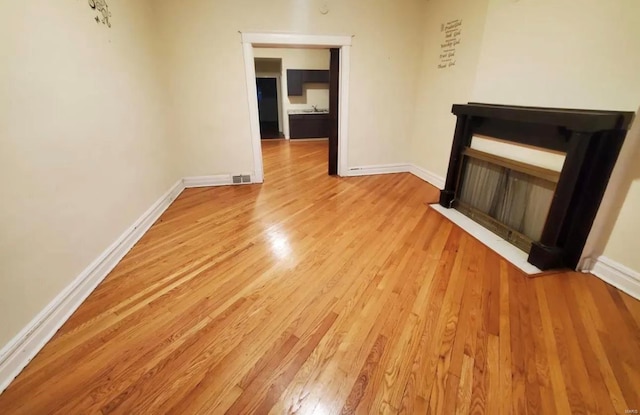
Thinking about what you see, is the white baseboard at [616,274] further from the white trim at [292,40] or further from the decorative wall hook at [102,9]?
the decorative wall hook at [102,9]

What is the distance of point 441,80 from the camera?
3727 mm

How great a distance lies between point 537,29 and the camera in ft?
7.07

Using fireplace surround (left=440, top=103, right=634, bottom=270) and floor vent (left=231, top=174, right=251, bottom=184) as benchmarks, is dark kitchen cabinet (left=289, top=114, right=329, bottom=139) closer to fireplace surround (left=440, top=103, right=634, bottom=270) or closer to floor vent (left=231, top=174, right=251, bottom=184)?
floor vent (left=231, top=174, right=251, bottom=184)

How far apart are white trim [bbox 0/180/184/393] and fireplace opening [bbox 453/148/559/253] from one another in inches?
133

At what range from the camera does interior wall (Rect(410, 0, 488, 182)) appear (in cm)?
317

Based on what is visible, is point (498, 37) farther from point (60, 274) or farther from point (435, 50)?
point (60, 274)

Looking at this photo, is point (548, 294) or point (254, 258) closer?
point (548, 294)

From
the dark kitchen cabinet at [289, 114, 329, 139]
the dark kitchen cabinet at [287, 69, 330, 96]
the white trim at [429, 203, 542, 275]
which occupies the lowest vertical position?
the white trim at [429, 203, 542, 275]

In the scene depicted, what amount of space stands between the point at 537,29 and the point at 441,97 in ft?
5.23

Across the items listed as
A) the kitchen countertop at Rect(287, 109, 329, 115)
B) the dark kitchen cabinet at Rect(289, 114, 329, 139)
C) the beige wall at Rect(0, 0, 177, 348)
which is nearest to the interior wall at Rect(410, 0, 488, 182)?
the beige wall at Rect(0, 0, 177, 348)

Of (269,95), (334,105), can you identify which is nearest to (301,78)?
(269,95)

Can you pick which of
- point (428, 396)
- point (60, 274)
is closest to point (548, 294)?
point (428, 396)

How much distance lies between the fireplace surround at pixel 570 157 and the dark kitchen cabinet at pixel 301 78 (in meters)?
5.90

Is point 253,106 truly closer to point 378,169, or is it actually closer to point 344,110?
point 344,110
